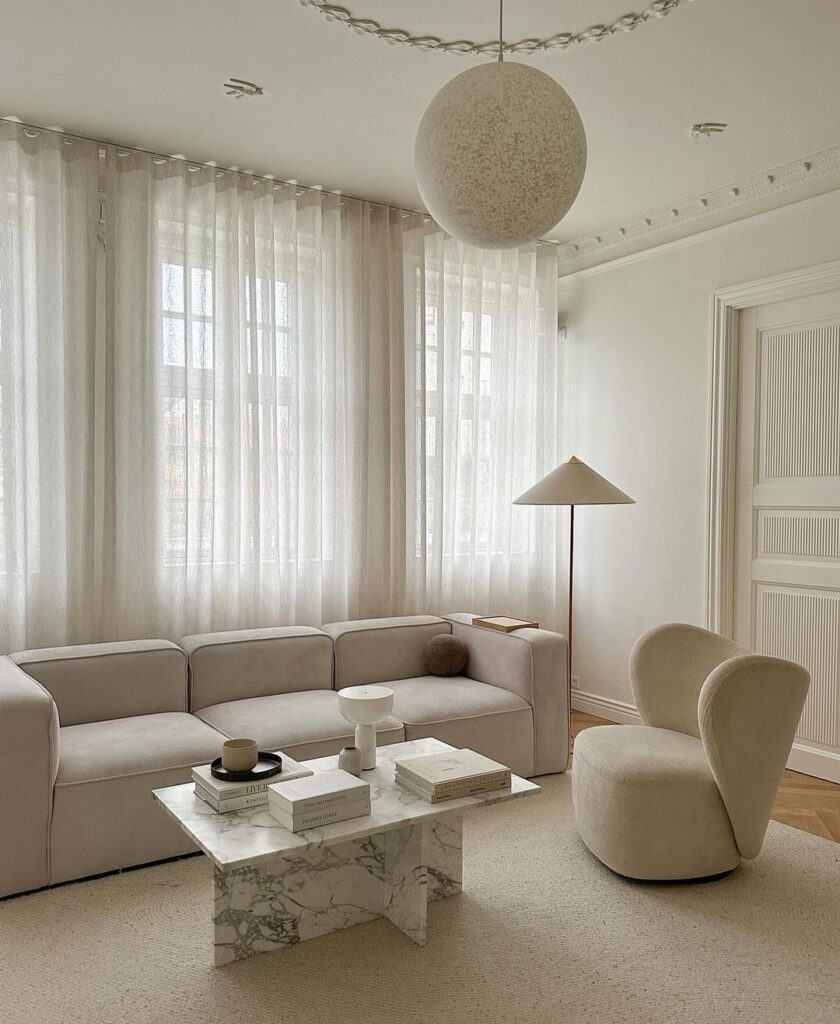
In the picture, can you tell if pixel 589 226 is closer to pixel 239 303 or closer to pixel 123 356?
pixel 239 303

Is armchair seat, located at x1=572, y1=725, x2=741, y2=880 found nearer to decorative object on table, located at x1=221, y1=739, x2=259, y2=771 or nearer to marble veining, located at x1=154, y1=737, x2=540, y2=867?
marble veining, located at x1=154, y1=737, x2=540, y2=867

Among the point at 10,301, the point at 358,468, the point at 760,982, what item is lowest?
the point at 760,982

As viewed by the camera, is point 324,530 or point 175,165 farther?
point 324,530

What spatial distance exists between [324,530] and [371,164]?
5.70 ft

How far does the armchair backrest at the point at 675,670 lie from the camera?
128 inches

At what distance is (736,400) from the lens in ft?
14.2

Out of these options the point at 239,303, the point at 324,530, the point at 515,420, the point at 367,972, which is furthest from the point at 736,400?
the point at 367,972

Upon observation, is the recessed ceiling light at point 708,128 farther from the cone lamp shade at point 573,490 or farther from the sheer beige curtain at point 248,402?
the sheer beige curtain at point 248,402

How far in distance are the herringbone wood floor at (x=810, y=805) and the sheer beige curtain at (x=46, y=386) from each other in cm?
298

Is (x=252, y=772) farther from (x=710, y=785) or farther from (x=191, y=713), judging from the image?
(x=710, y=785)

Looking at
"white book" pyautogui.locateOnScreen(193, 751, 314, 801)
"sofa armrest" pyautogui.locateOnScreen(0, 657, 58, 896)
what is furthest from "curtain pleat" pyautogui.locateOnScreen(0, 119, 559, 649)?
"white book" pyautogui.locateOnScreen(193, 751, 314, 801)

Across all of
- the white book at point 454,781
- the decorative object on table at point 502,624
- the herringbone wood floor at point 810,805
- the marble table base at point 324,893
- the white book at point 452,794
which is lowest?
the herringbone wood floor at point 810,805

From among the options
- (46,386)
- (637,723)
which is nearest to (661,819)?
(637,723)

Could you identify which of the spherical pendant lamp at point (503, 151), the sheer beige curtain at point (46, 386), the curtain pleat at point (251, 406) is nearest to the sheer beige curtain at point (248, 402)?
the curtain pleat at point (251, 406)
